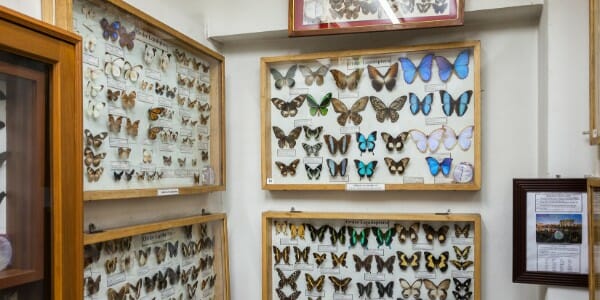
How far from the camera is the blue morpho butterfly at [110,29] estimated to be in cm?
154

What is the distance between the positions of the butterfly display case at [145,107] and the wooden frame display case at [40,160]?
0.19m

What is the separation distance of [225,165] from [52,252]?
1080 mm

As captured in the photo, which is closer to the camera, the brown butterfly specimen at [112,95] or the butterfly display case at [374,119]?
the brown butterfly specimen at [112,95]

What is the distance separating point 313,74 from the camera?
2184 millimetres

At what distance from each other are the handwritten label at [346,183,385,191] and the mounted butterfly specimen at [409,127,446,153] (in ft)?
0.74

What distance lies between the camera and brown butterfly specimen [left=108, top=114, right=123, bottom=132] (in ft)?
5.16

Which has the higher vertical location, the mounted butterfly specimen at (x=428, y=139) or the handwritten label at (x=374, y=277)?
the mounted butterfly specimen at (x=428, y=139)

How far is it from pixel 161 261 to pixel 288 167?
0.67 m

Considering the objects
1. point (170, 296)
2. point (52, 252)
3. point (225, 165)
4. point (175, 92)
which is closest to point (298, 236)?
point (225, 165)

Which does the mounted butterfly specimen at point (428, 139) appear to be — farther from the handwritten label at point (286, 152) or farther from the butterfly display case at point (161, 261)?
the butterfly display case at point (161, 261)

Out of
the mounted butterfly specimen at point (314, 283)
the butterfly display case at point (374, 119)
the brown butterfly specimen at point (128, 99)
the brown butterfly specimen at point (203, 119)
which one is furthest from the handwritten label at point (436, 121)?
the brown butterfly specimen at point (128, 99)

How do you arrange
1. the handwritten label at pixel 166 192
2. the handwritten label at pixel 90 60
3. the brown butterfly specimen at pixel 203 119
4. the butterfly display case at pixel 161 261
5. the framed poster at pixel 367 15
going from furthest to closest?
the brown butterfly specimen at pixel 203 119 < the framed poster at pixel 367 15 < the handwritten label at pixel 166 192 < the butterfly display case at pixel 161 261 < the handwritten label at pixel 90 60

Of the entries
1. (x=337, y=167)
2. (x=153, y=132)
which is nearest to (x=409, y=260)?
(x=337, y=167)

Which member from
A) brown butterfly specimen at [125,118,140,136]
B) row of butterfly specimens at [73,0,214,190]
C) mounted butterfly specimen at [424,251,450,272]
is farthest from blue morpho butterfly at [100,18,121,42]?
mounted butterfly specimen at [424,251,450,272]
